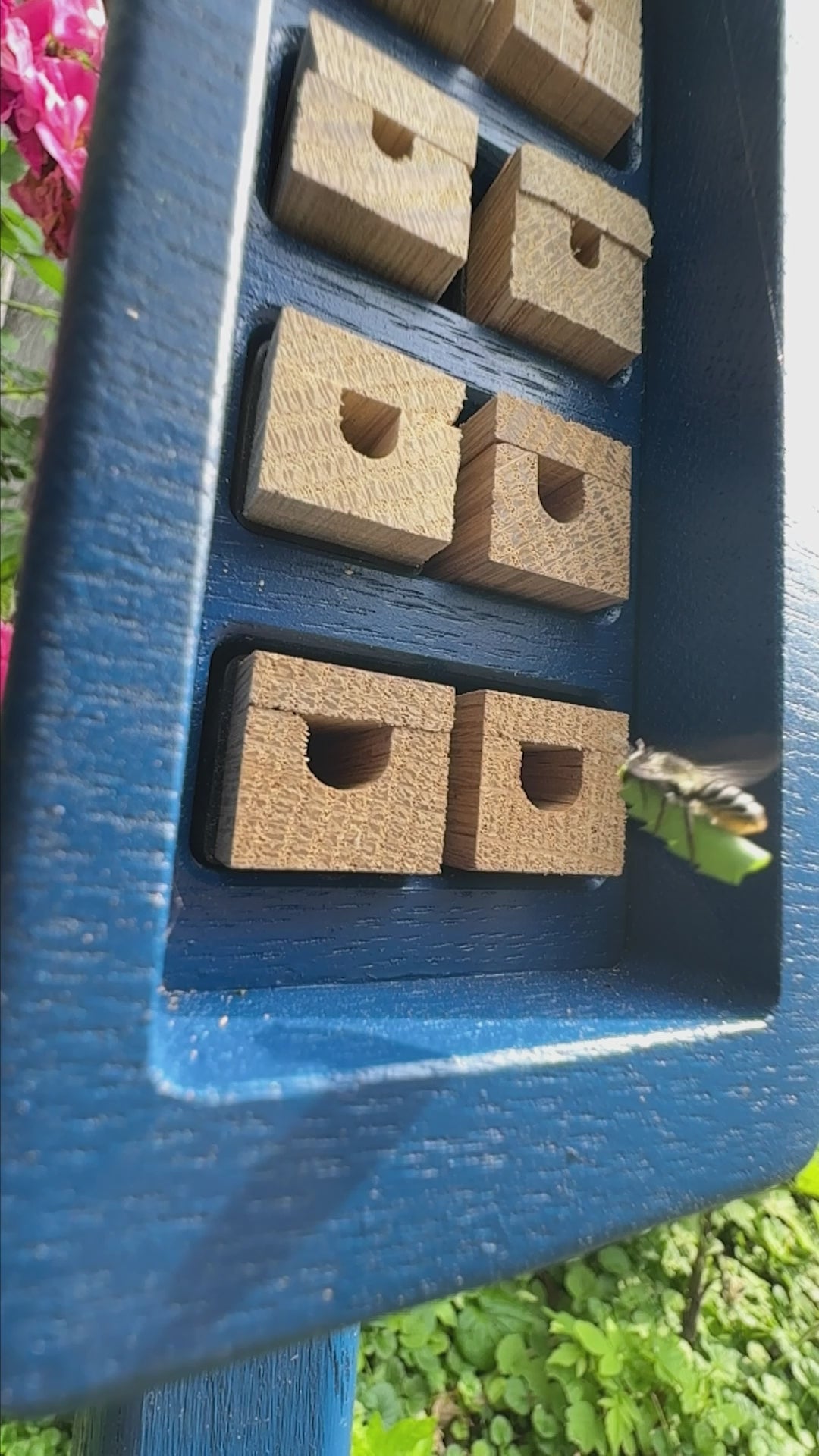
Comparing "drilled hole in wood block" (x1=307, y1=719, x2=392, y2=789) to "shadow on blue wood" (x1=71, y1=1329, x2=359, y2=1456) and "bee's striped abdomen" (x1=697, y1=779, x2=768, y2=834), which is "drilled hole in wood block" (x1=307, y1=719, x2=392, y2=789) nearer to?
"bee's striped abdomen" (x1=697, y1=779, x2=768, y2=834)

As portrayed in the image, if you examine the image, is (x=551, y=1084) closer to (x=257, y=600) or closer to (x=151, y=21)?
(x=257, y=600)

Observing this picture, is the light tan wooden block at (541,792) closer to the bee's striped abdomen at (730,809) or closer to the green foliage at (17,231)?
the bee's striped abdomen at (730,809)

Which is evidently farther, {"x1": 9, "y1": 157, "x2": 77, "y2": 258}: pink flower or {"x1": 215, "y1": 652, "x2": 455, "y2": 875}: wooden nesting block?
{"x1": 9, "y1": 157, "x2": 77, "y2": 258}: pink flower

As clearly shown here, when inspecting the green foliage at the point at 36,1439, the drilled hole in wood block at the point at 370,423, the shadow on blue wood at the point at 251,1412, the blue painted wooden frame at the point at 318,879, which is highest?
the drilled hole in wood block at the point at 370,423


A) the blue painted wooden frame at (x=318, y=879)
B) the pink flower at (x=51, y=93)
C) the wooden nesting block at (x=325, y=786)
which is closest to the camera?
the blue painted wooden frame at (x=318, y=879)

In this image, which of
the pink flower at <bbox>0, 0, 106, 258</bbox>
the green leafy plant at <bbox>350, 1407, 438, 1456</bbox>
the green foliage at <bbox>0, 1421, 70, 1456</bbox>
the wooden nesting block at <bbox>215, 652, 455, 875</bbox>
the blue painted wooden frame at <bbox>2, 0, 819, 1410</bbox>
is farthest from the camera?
the green foliage at <bbox>0, 1421, 70, 1456</bbox>

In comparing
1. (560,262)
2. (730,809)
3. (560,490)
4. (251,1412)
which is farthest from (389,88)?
(251,1412)

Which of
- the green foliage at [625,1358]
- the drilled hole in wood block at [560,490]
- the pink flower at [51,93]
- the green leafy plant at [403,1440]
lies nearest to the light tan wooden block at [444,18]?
the pink flower at [51,93]

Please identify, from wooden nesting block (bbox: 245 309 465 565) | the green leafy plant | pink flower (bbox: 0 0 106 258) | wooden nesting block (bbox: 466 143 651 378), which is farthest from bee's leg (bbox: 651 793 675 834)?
the green leafy plant
